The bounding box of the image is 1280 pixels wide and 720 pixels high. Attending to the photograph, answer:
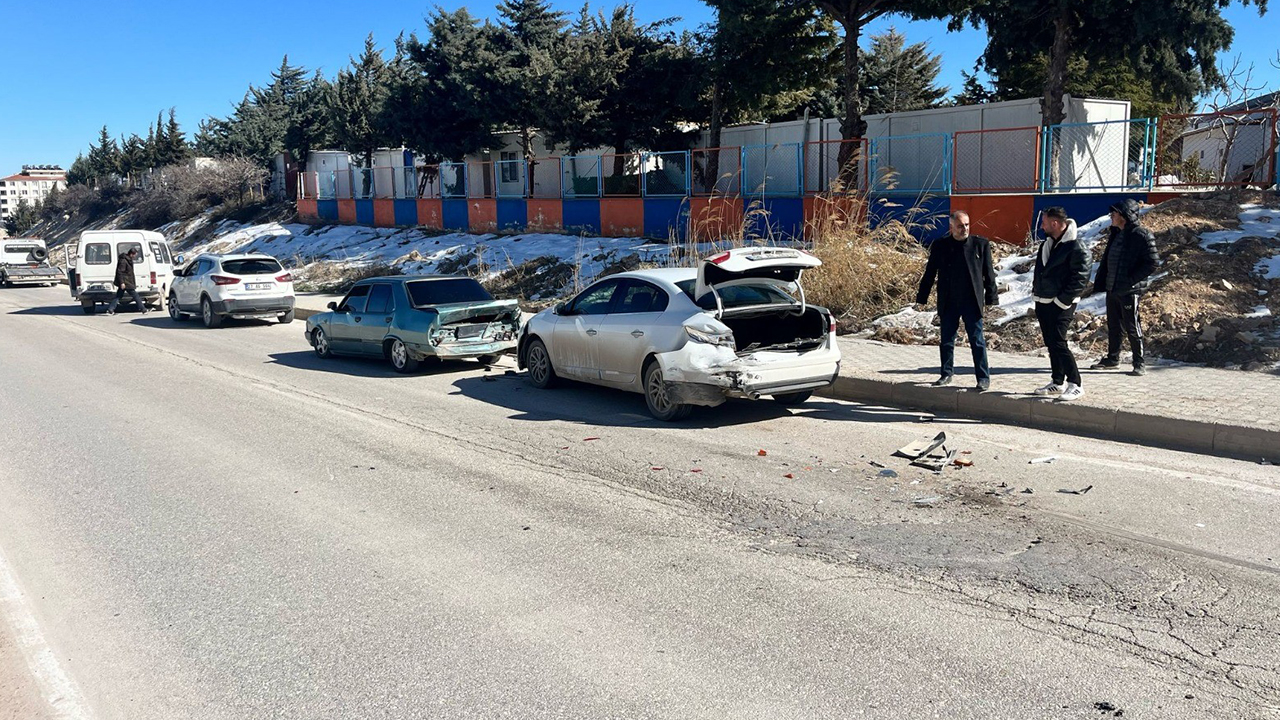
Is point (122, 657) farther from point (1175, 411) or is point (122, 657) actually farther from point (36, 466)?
point (1175, 411)

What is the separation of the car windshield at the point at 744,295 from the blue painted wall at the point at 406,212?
2958 cm

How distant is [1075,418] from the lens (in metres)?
8.78

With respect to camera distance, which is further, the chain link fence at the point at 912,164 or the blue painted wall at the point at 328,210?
the blue painted wall at the point at 328,210

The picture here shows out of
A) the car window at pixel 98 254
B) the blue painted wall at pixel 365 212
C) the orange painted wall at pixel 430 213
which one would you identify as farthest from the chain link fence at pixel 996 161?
the blue painted wall at pixel 365 212

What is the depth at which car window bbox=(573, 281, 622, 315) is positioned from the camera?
1052 centimetres

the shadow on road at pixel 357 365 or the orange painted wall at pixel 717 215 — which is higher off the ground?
the orange painted wall at pixel 717 215

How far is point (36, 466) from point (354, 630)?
211 inches

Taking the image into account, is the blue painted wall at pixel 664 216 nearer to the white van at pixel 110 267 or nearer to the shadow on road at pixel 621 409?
the white van at pixel 110 267

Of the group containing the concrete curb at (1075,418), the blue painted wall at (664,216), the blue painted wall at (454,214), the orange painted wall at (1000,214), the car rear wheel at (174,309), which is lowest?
the concrete curb at (1075,418)

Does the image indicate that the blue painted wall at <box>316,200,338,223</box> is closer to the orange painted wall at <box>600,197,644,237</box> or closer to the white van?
the white van

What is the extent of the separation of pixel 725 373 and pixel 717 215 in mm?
15049

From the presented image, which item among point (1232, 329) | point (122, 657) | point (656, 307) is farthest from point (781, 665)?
point (1232, 329)

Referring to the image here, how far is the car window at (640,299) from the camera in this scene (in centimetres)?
973

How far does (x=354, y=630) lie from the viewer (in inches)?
186
